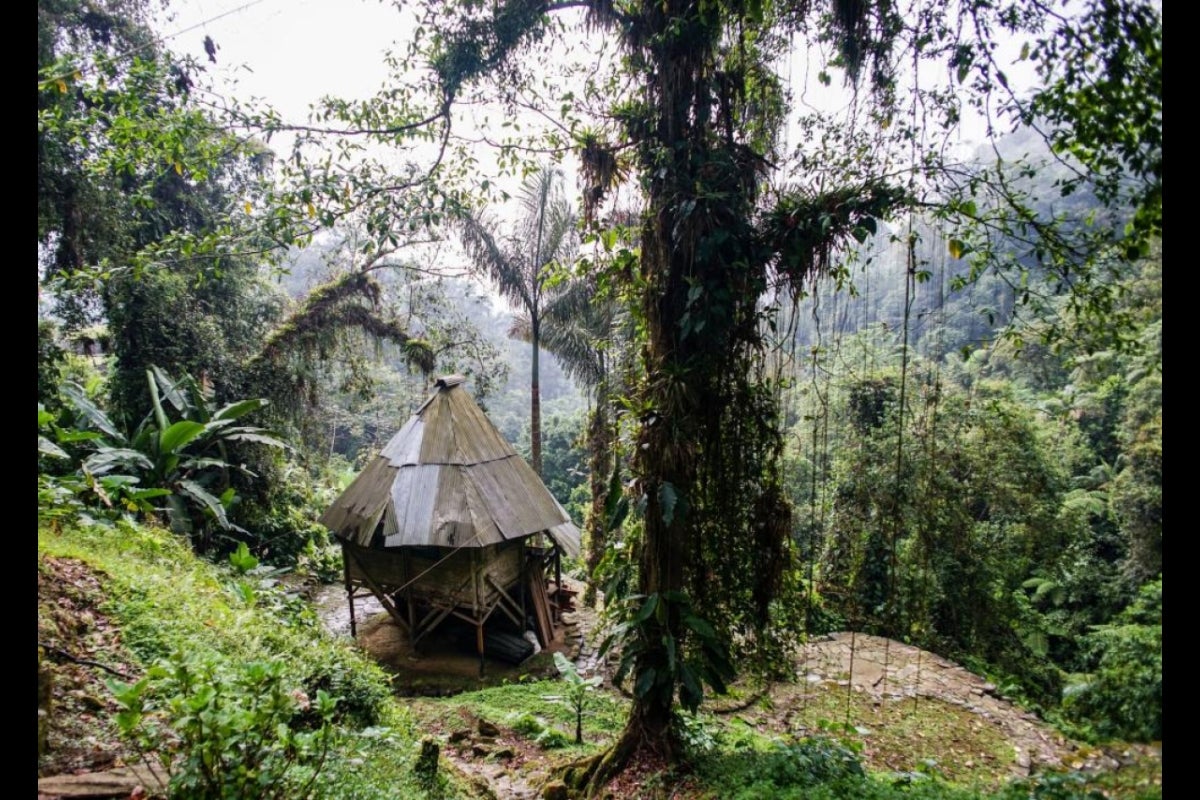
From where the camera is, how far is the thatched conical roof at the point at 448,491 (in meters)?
8.72

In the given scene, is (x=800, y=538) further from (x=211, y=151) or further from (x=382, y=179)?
(x=211, y=151)

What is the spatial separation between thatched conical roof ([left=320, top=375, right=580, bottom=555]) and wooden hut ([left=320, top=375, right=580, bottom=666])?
2 centimetres

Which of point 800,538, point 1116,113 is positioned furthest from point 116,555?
point 800,538

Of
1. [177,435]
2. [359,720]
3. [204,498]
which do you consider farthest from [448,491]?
[359,720]

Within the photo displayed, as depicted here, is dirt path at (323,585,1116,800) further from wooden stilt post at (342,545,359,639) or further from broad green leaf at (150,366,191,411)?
broad green leaf at (150,366,191,411)

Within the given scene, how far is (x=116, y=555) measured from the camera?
544cm

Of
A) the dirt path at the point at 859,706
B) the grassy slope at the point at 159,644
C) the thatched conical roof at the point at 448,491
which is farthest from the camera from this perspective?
the thatched conical roof at the point at 448,491

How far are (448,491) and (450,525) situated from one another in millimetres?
574

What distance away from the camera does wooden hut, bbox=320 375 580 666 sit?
8.84 meters

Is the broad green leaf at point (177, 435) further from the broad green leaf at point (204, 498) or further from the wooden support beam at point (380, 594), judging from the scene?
the wooden support beam at point (380, 594)

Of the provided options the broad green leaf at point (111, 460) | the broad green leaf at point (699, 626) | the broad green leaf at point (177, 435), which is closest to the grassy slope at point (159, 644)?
the broad green leaf at point (111, 460)

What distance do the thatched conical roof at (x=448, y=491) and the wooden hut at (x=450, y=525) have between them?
0.05ft

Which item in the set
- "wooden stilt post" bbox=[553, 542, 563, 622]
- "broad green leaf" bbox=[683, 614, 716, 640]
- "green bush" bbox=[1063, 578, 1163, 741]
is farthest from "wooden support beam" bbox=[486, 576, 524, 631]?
"green bush" bbox=[1063, 578, 1163, 741]
